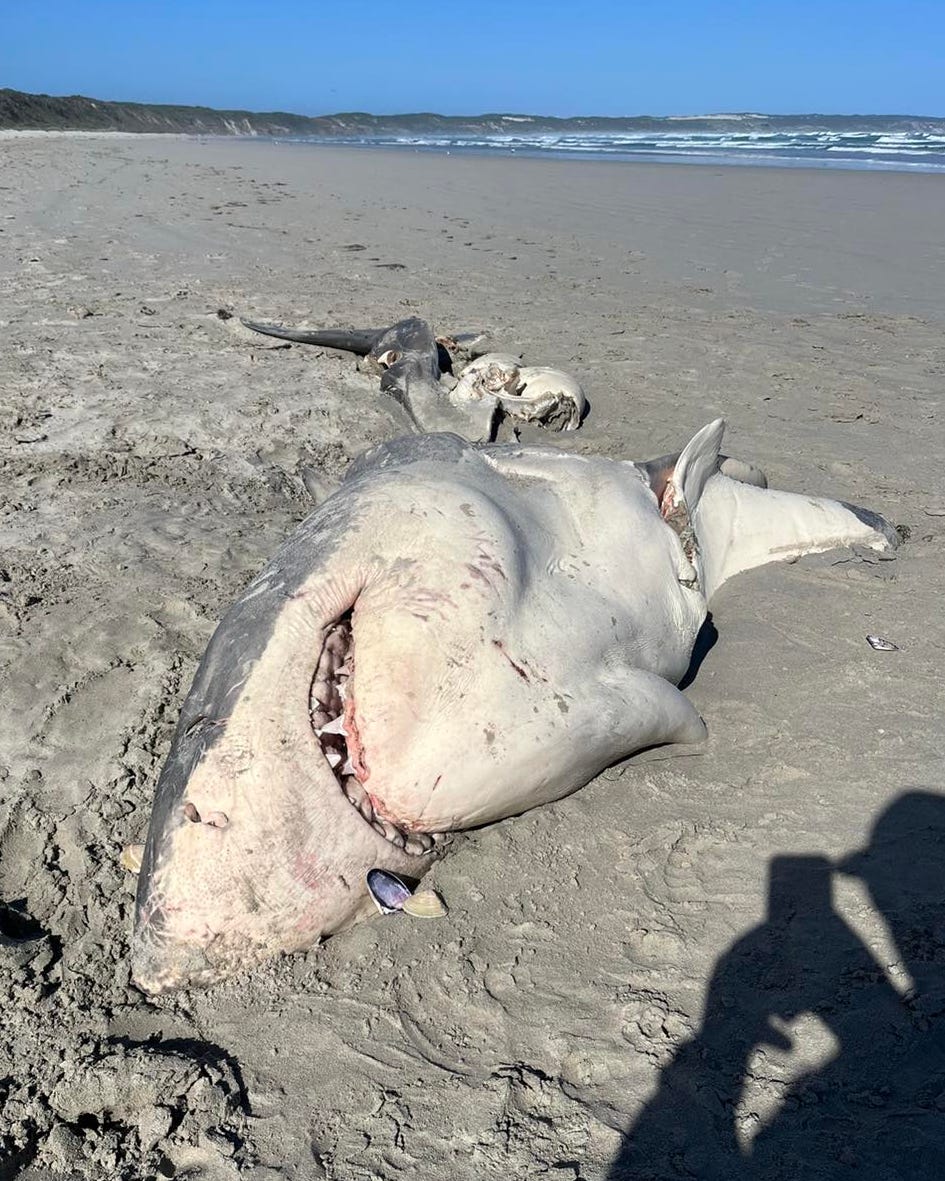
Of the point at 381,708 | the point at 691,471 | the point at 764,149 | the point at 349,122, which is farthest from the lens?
the point at 349,122

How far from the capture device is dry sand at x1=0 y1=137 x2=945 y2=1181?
2.01m

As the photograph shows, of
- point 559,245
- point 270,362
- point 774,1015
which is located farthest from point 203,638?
point 559,245

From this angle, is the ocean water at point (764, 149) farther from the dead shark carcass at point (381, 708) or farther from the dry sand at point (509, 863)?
the dead shark carcass at point (381, 708)

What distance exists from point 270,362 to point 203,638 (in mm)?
3649

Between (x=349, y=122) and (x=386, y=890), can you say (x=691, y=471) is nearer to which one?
(x=386, y=890)

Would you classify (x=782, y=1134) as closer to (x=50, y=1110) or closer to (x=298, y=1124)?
(x=298, y=1124)

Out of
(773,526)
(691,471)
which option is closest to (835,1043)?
(691,471)

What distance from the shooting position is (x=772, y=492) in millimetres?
4594

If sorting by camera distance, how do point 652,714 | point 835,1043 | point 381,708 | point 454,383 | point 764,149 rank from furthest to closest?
point 764,149 < point 454,383 < point 652,714 < point 381,708 < point 835,1043

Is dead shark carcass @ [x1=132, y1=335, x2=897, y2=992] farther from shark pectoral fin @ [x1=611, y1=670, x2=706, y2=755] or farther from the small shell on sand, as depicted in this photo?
the small shell on sand

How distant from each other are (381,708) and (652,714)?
90 cm

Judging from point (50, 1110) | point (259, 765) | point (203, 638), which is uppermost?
point (259, 765)

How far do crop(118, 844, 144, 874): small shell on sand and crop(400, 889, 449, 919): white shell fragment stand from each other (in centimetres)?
72

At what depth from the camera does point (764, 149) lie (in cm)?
2861
